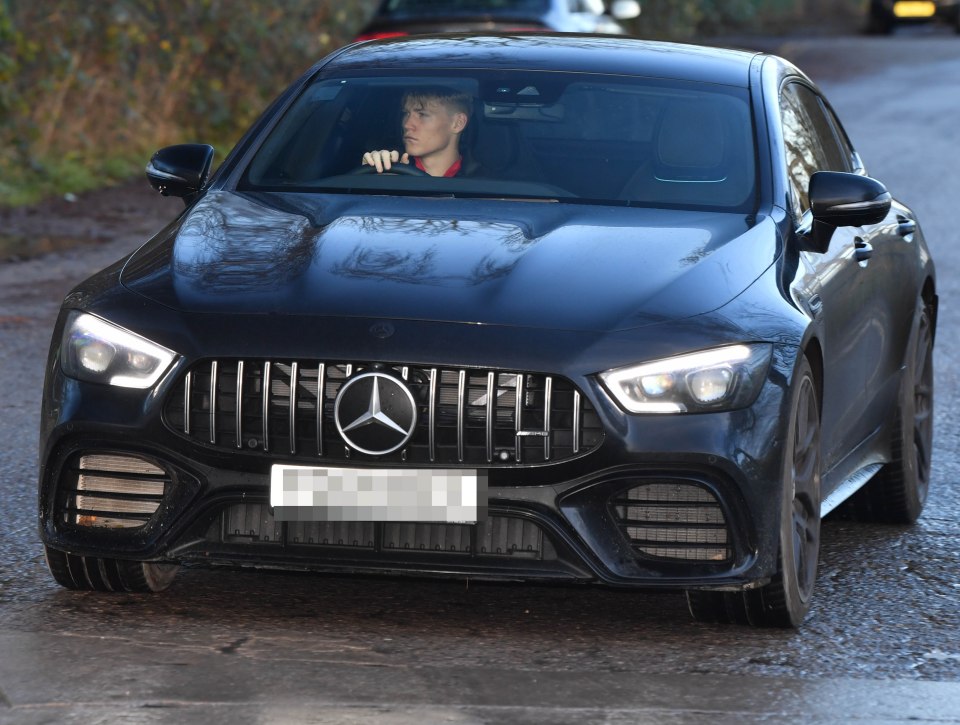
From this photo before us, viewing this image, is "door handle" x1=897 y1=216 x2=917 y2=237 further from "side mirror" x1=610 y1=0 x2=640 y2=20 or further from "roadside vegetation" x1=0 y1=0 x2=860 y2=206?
"side mirror" x1=610 y1=0 x2=640 y2=20

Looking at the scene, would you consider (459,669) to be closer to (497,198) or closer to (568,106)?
(497,198)

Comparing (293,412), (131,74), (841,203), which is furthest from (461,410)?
(131,74)

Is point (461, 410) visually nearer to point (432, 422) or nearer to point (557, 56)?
point (432, 422)

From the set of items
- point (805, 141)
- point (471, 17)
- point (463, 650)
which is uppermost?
point (805, 141)

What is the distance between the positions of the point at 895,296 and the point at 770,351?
5.77 feet

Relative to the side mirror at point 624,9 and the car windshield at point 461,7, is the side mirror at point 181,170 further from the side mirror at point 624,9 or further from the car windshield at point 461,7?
the side mirror at point 624,9

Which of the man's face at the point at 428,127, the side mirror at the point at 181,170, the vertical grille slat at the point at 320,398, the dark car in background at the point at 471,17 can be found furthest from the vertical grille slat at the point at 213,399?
the dark car in background at the point at 471,17

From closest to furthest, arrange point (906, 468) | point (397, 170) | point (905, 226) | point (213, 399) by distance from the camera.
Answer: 1. point (213, 399)
2. point (397, 170)
3. point (906, 468)
4. point (905, 226)

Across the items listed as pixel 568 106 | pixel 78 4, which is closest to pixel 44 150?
pixel 78 4

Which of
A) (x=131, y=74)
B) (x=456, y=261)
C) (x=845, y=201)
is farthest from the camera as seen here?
(x=131, y=74)

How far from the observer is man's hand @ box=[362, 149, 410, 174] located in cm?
612

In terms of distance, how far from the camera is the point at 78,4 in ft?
53.7

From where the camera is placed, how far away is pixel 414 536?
4.77 metres

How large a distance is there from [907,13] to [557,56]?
3676 centimetres
